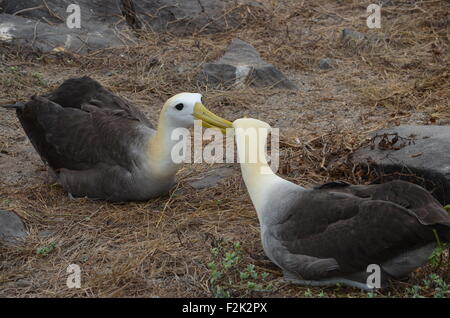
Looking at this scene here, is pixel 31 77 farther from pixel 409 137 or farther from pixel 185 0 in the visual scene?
pixel 409 137

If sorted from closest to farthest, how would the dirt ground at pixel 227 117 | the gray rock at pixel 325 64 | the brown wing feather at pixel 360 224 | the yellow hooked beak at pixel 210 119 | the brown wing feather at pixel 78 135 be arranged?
1. the brown wing feather at pixel 360 224
2. the dirt ground at pixel 227 117
3. the yellow hooked beak at pixel 210 119
4. the brown wing feather at pixel 78 135
5. the gray rock at pixel 325 64

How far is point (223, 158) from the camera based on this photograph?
648cm

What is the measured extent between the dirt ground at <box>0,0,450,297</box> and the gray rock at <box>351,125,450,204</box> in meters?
0.22

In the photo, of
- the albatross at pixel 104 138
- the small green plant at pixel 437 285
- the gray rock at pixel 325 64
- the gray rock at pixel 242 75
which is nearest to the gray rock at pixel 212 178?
the albatross at pixel 104 138

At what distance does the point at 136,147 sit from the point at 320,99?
2.77m

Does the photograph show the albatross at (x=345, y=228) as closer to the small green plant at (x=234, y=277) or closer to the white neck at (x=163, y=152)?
the small green plant at (x=234, y=277)

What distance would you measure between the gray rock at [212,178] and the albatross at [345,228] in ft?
4.95

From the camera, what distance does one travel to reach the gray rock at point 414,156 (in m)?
5.24

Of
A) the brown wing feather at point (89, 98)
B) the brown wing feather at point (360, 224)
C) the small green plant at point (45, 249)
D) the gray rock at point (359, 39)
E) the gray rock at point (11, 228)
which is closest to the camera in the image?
the brown wing feather at point (360, 224)

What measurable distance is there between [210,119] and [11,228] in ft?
5.28

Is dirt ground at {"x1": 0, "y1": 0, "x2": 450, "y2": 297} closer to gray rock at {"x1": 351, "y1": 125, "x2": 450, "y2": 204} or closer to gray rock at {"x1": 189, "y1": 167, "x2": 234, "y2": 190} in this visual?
gray rock at {"x1": 189, "y1": 167, "x2": 234, "y2": 190}

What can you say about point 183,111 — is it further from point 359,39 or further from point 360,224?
point 359,39

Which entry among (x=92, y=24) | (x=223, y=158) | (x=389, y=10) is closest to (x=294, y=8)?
(x=389, y=10)

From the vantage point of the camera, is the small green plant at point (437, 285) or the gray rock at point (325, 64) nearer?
the small green plant at point (437, 285)
